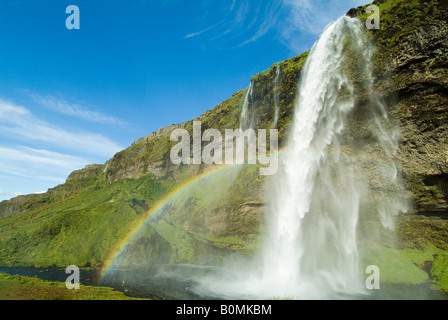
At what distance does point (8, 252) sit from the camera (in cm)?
4653

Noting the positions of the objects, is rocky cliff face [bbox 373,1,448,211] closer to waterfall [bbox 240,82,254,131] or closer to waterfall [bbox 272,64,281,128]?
waterfall [bbox 272,64,281,128]

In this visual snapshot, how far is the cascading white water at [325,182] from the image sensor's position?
2625 centimetres

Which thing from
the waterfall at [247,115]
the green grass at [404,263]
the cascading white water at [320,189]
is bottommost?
the green grass at [404,263]

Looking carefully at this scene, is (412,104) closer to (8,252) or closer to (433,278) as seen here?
(433,278)

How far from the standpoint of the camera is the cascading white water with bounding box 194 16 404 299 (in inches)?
1033

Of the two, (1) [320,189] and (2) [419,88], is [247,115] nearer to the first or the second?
(1) [320,189]

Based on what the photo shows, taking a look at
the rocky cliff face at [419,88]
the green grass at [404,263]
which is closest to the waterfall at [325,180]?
the rocky cliff face at [419,88]

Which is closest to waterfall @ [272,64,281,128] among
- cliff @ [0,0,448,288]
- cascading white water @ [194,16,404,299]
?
cliff @ [0,0,448,288]

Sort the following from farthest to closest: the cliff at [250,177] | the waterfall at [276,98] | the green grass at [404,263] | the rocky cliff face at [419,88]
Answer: the waterfall at [276,98] < the cliff at [250,177] < the green grass at [404,263] < the rocky cliff face at [419,88]

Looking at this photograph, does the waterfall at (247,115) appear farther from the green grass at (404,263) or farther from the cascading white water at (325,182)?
the green grass at (404,263)

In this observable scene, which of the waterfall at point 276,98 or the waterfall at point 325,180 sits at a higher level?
the waterfall at point 276,98

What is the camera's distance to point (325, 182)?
30719 mm
